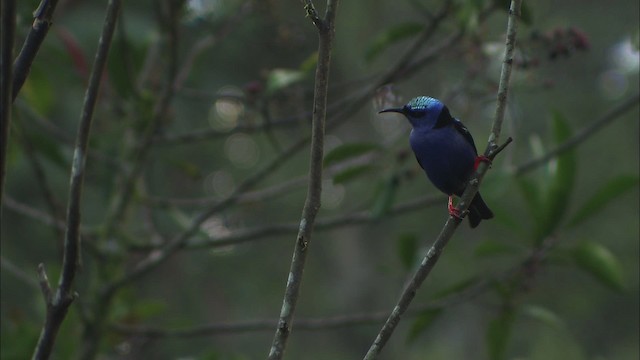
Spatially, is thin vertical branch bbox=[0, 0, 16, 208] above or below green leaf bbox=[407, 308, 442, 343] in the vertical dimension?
below

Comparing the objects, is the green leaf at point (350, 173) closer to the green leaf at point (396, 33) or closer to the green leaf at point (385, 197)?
the green leaf at point (385, 197)

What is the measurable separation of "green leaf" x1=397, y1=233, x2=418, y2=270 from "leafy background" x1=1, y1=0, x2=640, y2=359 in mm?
11

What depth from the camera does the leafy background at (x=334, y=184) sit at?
4773mm

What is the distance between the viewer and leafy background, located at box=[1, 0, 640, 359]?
188 inches

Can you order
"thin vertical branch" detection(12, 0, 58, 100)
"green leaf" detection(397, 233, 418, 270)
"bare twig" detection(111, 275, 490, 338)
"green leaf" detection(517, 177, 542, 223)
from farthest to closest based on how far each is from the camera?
1. "green leaf" detection(397, 233, 418, 270)
2. "green leaf" detection(517, 177, 542, 223)
3. "bare twig" detection(111, 275, 490, 338)
4. "thin vertical branch" detection(12, 0, 58, 100)

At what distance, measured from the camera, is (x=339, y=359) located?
13688mm

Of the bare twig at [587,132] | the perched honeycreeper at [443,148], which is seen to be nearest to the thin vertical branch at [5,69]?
the perched honeycreeper at [443,148]

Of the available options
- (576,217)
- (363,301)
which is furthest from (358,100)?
(363,301)

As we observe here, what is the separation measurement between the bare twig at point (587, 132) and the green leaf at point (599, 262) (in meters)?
0.50

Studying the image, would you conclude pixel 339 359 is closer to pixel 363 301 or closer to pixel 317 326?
pixel 363 301

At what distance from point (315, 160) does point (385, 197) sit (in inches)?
82.3

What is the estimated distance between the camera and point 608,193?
482 centimetres

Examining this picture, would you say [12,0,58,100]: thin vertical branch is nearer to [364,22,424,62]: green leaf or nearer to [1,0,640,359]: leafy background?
[1,0,640,359]: leafy background

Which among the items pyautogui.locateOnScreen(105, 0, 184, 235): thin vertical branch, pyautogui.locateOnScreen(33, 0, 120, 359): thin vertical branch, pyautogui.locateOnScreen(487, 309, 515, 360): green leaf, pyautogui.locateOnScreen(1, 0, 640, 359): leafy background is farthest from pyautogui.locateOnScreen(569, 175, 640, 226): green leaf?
pyautogui.locateOnScreen(33, 0, 120, 359): thin vertical branch
